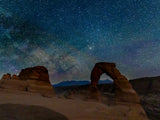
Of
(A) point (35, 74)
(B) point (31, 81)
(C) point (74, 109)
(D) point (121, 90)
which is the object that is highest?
(A) point (35, 74)

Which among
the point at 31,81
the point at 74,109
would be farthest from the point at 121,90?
the point at 31,81

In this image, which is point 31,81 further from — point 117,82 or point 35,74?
point 117,82

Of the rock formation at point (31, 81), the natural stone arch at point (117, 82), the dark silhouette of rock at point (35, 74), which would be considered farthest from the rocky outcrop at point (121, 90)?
the dark silhouette of rock at point (35, 74)

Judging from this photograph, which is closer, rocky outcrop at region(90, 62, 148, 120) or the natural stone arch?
rocky outcrop at region(90, 62, 148, 120)

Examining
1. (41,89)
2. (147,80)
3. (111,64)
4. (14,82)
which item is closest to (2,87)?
(14,82)

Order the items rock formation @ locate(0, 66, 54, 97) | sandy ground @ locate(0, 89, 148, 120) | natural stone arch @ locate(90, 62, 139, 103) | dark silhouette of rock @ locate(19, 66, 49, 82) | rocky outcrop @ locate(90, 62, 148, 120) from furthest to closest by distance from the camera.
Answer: dark silhouette of rock @ locate(19, 66, 49, 82), rock formation @ locate(0, 66, 54, 97), natural stone arch @ locate(90, 62, 139, 103), rocky outcrop @ locate(90, 62, 148, 120), sandy ground @ locate(0, 89, 148, 120)

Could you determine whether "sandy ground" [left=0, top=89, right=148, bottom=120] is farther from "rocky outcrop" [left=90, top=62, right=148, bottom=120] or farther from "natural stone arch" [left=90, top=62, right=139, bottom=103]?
"natural stone arch" [left=90, top=62, right=139, bottom=103]

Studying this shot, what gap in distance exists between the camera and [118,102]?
10086mm

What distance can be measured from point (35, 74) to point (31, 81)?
1.32m

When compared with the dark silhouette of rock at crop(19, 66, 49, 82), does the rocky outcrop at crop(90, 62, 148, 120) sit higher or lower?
lower

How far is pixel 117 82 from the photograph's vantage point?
11445mm

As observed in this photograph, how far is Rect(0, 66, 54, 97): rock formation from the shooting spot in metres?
11.6

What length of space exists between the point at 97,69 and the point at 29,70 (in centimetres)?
866

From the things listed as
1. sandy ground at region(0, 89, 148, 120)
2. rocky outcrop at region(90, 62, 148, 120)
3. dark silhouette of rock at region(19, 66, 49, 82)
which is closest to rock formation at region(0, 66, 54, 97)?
dark silhouette of rock at region(19, 66, 49, 82)
